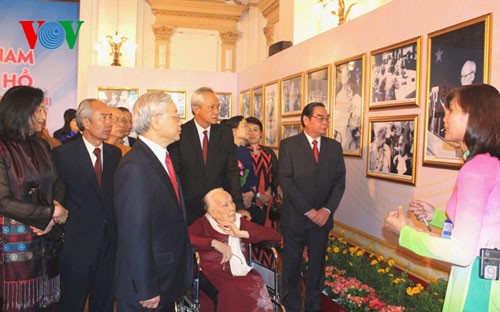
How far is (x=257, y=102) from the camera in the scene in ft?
30.1

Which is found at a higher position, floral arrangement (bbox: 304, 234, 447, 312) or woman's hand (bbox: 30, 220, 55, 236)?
woman's hand (bbox: 30, 220, 55, 236)

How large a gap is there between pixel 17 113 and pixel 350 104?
11.7 ft

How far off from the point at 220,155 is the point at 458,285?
264 centimetres

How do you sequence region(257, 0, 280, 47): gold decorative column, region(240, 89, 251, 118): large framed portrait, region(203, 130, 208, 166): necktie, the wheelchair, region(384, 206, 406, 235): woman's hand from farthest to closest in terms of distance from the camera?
region(257, 0, 280, 47): gold decorative column < region(240, 89, 251, 118): large framed portrait < region(203, 130, 208, 166): necktie < the wheelchair < region(384, 206, 406, 235): woman's hand

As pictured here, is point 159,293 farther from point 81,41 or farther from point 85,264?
point 81,41

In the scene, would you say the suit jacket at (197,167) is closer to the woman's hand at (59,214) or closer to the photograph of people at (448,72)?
the woman's hand at (59,214)

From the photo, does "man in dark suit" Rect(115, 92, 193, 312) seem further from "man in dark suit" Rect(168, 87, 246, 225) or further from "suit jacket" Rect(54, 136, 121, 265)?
"man in dark suit" Rect(168, 87, 246, 225)

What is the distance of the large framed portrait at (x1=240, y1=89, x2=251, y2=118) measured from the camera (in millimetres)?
9805

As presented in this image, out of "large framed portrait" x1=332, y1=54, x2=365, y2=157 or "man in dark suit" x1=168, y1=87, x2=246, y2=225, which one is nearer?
"man in dark suit" x1=168, y1=87, x2=246, y2=225

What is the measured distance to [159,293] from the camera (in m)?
2.56

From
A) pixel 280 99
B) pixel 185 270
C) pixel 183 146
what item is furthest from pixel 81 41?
pixel 185 270

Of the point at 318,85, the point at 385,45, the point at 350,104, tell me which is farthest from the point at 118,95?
the point at 385,45

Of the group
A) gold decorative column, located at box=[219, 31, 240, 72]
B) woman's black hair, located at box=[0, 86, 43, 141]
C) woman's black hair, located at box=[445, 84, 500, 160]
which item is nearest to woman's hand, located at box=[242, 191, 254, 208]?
woman's black hair, located at box=[0, 86, 43, 141]

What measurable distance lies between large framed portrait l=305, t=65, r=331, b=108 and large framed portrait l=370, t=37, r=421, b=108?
41.3 inches
